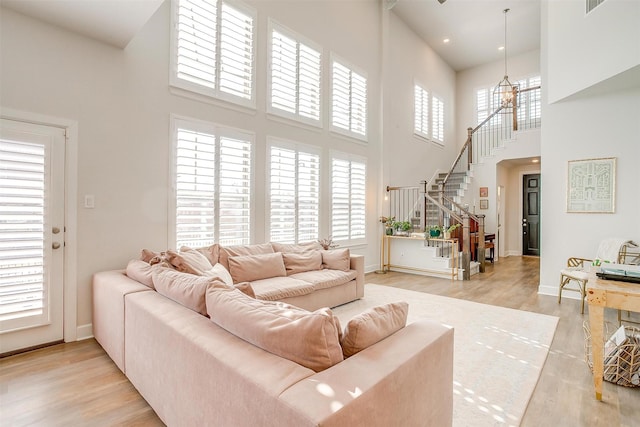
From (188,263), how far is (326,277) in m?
1.76

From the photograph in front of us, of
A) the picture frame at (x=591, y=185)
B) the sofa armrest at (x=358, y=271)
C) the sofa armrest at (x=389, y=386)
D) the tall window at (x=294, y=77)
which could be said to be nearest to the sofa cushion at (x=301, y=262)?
the sofa armrest at (x=358, y=271)

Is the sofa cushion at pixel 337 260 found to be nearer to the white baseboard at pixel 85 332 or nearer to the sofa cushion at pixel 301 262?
the sofa cushion at pixel 301 262

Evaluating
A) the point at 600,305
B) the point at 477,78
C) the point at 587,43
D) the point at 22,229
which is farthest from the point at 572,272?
the point at 477,78

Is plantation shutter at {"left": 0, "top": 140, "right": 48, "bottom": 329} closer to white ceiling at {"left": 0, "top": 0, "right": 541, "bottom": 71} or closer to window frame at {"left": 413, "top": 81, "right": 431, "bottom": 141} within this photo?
white ceiling at {"left": 0, "top": 0, "right": 541, "bottom": 71}

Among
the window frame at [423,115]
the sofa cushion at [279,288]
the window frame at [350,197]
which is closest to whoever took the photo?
the sofa cushion at [279,288]

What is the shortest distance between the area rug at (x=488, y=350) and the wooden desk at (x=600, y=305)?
42cm

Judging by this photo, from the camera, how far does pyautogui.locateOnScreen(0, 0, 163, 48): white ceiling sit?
2.66 metres

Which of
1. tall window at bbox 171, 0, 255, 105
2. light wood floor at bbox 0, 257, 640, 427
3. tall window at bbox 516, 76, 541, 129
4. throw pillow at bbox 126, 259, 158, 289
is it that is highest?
tall window at bbox 516, 76, 541, 129

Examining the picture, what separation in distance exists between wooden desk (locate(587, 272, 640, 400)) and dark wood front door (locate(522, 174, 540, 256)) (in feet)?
26.3

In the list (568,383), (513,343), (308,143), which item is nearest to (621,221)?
(513,343)

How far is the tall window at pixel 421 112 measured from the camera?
846cm

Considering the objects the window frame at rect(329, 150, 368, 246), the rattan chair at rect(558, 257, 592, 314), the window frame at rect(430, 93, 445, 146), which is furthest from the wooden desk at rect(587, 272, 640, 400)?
the window frame at rect(430, 93, 445, 146)

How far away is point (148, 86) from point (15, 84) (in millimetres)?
1146

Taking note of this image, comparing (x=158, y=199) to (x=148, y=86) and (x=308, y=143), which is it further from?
(x=308, y=143)
